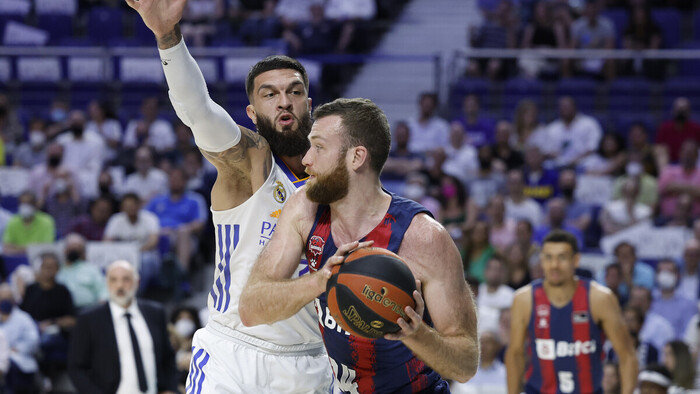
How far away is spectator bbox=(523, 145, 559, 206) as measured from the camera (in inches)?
478

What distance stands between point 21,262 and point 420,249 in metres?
8.99

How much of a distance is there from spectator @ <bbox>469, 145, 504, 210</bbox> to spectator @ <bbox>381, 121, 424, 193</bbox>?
0.77m

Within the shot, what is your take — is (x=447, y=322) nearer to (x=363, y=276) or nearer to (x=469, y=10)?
(x=363, y=276)

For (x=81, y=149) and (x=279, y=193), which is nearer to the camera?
(x=279, y=193)

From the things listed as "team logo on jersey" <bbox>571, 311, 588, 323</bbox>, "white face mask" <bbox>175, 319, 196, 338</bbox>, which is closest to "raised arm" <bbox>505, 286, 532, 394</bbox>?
"team logo on jersey" <bbox>571, 311, 588, 323</bbox>

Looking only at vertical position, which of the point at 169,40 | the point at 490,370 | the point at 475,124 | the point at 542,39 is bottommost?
the point at 490,370

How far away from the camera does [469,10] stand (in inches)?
648

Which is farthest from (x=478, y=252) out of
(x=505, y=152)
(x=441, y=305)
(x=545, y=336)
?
(x=441, y=305)

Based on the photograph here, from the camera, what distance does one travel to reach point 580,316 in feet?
25.1

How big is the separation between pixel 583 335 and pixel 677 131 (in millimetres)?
5898

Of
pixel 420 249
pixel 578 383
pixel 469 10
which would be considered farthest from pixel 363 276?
pixel 469 10

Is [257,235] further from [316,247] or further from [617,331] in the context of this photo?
[617,331]

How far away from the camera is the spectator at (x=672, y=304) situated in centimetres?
1002

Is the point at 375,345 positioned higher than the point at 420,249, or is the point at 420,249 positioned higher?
the point at 420,249
